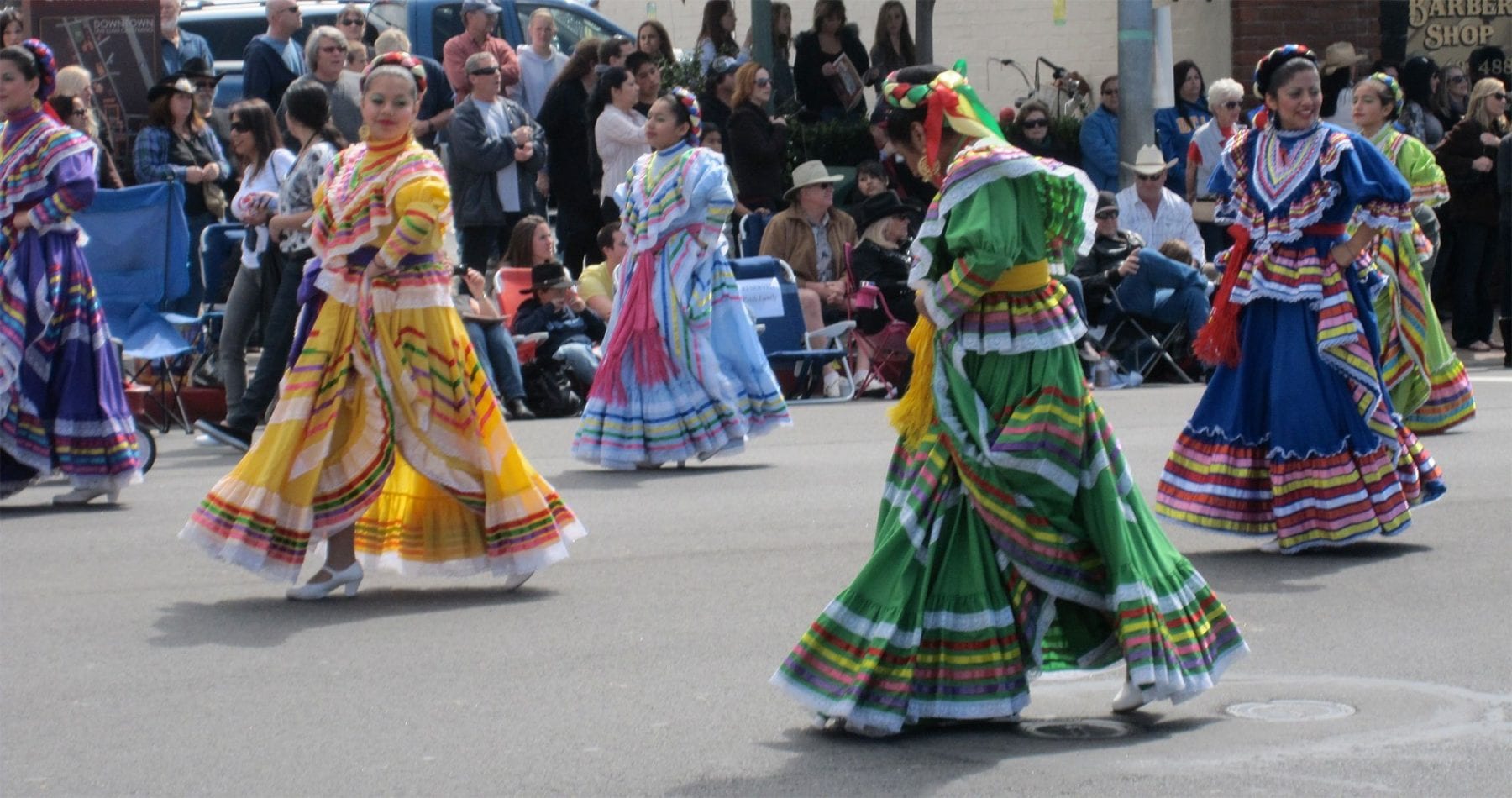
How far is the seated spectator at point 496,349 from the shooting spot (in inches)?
558

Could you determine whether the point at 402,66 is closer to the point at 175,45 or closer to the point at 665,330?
the point at 665,330

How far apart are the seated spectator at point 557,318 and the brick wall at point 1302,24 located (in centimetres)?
943

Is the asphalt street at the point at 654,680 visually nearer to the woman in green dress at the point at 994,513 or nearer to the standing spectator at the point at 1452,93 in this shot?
the woman in green dress at the point at 994,513

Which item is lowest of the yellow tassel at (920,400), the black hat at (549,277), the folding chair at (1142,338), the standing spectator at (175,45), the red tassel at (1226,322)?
the folding chair at (1142,338)

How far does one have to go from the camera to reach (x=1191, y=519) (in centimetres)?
870

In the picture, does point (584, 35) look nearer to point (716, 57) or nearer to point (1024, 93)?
point (716, 57)

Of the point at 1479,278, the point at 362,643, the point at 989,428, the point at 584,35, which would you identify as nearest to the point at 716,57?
the point at 584,35

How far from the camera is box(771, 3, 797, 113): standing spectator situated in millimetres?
19688

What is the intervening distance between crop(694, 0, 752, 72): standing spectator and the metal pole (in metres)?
3.13

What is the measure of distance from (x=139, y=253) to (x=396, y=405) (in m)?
6.40

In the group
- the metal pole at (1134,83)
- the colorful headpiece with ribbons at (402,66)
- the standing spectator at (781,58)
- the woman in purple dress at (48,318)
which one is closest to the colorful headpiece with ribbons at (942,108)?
the colorful headpiece with ribbons at (402,66)

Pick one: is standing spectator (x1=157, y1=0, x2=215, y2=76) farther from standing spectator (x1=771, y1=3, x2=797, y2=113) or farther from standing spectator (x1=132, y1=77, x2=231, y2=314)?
standing spectator (x1=771, y1=3, x2=797, y2=113)

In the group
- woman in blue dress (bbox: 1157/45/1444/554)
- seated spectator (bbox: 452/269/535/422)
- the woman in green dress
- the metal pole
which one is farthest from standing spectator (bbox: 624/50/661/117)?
the woman in green dress

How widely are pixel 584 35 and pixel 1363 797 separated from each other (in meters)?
14.5
